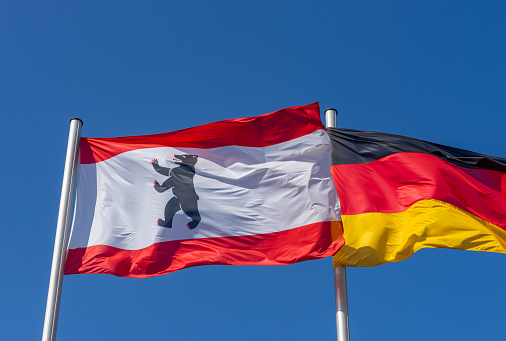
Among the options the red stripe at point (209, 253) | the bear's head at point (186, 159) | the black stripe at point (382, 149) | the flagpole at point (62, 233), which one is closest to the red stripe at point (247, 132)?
the bear's head at point (186, 159)

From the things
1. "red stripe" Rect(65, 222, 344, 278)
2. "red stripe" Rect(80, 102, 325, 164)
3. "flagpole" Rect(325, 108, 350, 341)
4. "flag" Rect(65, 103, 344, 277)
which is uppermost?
"red stripe" Rect(80, 102, 325, 164)

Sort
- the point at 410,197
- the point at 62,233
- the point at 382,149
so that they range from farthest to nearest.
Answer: the point at 382,149 → the point at 410,197 → the point at 62,233

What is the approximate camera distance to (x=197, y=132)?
13352 mm

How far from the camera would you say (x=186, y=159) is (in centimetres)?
1308

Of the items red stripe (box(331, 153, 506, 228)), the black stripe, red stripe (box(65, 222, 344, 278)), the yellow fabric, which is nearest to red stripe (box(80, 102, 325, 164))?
the black stripe

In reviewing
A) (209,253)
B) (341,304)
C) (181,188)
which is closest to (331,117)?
(181,188)

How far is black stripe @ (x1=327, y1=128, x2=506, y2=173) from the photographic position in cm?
1305

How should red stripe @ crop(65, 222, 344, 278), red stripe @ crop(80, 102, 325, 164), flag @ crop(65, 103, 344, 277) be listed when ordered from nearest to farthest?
red stripe @ crop(65, 222, 344, 278), flag @ crop(65, 103, 344, 277), red stripe @ crop(80, 102, 325, 164)

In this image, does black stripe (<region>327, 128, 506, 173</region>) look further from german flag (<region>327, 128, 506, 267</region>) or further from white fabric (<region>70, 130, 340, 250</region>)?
white fabric (<region>70, 130, 340, 250</region>)

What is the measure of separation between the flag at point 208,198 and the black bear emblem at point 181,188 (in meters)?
0.02

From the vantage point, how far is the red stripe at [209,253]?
11383 millimetres

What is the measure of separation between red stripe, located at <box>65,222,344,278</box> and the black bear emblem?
515 millimetres

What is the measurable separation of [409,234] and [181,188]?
13.7 feet

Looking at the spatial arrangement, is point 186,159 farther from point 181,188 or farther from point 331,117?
point 331,117
